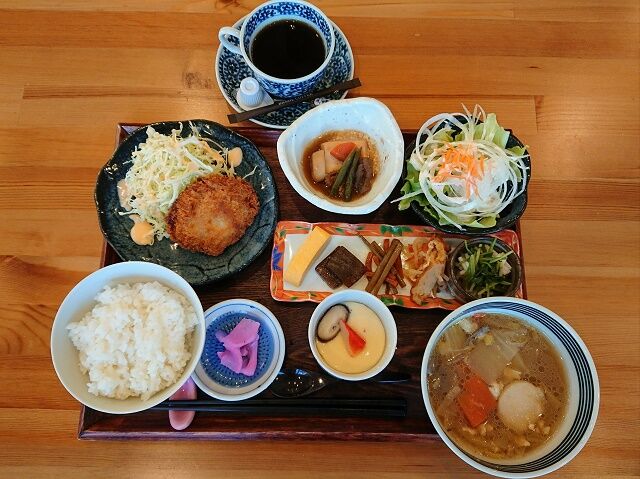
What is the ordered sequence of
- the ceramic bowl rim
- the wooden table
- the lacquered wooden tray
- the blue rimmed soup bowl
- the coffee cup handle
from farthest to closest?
the coffee cup handle → the ceramic bowl rim → the wooden table → the lacquered wooden tray → the blue rimmed soup bowl

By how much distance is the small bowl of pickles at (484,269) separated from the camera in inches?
70.2

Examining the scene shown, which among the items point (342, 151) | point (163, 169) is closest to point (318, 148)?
point (342, 151)

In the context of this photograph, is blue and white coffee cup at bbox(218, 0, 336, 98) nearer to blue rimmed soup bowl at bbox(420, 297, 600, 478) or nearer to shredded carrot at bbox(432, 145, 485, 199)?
shredded carrot at bbox(432, 145, 485, 199)

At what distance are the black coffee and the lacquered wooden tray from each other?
800mm

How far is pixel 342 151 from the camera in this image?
194 centimetres

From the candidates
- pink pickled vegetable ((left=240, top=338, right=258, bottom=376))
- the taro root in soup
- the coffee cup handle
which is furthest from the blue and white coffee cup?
the taro root in soup

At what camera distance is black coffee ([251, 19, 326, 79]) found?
203cm

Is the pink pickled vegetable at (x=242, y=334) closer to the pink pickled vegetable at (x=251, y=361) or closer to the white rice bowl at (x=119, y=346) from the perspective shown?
the pink pickled vegetable at (x=251, y=361)

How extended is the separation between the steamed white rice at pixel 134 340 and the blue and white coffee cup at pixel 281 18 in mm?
954

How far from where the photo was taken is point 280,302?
1824mm

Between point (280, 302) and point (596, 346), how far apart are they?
135 centimetres

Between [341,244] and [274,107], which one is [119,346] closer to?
[341,244]

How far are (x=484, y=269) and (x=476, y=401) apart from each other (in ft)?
1.58

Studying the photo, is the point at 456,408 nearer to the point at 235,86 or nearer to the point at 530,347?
the point at 530,347
